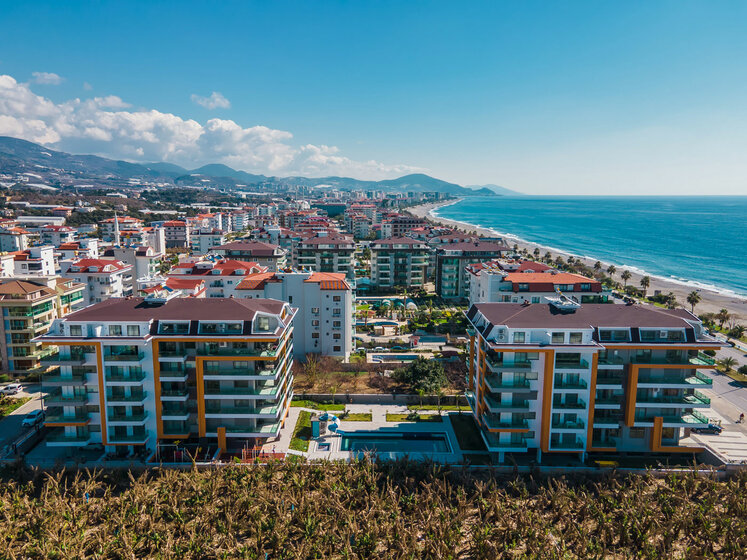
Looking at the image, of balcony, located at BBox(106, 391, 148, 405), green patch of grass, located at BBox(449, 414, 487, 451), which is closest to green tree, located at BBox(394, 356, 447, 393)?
green patch of grass, located at BBox(449, 414, 487, 451)

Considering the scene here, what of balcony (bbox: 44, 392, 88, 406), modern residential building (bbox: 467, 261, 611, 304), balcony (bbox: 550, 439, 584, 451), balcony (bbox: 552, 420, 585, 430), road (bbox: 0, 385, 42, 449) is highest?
modern residential building (bbox: 467, 261, 611, 304)

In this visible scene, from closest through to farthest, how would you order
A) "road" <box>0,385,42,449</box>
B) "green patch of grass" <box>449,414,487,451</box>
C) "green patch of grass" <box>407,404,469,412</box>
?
"green patch of grass" <box>449,414,487,451</box>, "road" <box>0,385,42,449</box>, "green patch of grass" <box>407,404,469,412</box>

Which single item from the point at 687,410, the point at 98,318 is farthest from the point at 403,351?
the point at 98,318

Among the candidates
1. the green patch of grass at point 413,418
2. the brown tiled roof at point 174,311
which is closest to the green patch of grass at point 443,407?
the green patch of grass at point 413,418

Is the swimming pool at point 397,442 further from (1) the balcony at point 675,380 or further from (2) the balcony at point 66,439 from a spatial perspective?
(2) the balcony at point 66,439

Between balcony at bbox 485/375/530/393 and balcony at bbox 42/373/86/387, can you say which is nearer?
balcony at bbox 42/373/86/387

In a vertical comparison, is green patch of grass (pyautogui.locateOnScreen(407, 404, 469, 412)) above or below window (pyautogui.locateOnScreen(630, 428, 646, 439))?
below

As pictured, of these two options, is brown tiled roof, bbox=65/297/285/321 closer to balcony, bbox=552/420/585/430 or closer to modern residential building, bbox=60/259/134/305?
balcony, bbox=552/420/585/430
